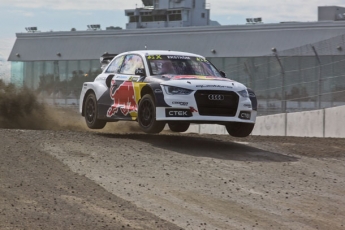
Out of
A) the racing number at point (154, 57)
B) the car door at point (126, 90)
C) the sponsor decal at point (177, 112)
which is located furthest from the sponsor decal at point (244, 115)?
the racing number at point (154, 57)

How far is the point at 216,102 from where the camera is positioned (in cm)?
1436

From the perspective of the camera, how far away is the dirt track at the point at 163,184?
909 centimetres

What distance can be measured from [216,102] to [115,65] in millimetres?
3176

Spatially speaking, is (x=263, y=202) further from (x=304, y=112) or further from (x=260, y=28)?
(x=260, y=28)

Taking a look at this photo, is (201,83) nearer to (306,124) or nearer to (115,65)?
(115,65)

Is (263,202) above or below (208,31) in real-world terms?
below

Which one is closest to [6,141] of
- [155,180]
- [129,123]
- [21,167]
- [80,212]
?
[21,167]

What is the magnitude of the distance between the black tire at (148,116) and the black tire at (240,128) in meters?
1.34

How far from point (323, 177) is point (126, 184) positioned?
3025mm

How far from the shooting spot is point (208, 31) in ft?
208

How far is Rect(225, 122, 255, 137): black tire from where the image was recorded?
15245mm

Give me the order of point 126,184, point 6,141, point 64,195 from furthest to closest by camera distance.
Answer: point 6,141 < point 126,184 < point 64,195

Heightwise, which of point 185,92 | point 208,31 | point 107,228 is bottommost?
point 107,228

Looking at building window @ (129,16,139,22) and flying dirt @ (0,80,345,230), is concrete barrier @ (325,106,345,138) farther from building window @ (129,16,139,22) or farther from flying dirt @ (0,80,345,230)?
building window @ (129,16,139,22)
